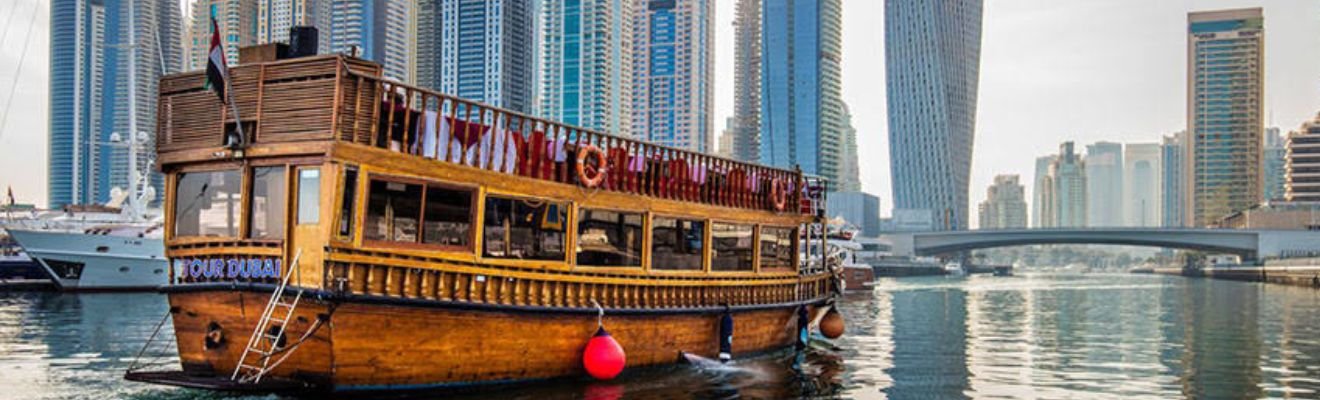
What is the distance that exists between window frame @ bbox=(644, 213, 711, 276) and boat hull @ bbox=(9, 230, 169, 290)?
108 feet

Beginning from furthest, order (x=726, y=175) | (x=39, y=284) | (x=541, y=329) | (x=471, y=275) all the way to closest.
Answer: (x=39, y=284)
(x=726, y=175)
(x=541, y=329)
(x=471, y=275)

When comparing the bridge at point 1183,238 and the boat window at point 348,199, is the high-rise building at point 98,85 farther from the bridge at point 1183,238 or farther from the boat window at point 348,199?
the boat window at point 348,199

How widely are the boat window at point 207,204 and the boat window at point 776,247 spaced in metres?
10.4

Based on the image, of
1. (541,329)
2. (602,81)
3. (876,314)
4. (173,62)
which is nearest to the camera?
→ (541,329)

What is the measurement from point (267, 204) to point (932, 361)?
48.1 feet

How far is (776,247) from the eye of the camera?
898 inches

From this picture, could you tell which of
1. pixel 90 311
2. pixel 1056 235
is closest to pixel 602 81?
pixel 1056 235

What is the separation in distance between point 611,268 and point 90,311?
979 inches

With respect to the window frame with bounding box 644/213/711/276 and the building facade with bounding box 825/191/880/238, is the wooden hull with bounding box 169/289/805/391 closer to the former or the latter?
the window frame with bounding box 644/213/711/276

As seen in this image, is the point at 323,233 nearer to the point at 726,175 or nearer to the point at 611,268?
the point at 611,268

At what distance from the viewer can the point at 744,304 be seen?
2072 cm

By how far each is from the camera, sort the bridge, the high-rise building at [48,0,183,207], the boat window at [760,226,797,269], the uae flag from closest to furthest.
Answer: the uae flag → the boat window at [760,226,797,269] → the bridge → the high-rise building at [48,0,183,207]

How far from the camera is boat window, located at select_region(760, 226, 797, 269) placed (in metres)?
22.2

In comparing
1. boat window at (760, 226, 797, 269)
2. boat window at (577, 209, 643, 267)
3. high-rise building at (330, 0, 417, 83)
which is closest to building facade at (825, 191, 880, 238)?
high-rise building at (330, 0, 417, 83)
